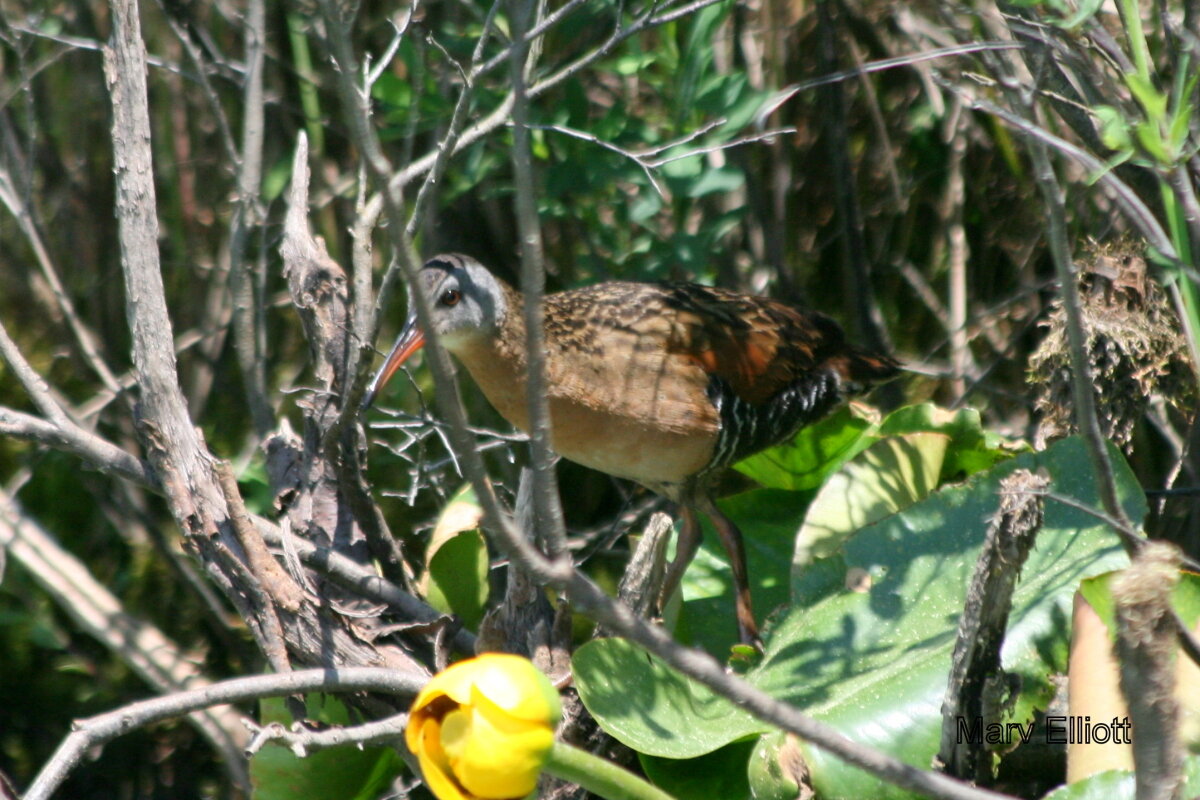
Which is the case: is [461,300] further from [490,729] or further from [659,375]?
A: [490,729]

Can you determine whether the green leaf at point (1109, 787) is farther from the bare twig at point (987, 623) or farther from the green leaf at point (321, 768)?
the green leaf at point (321, 768)

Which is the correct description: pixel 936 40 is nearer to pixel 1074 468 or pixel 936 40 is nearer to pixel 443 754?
pixel 1074 468

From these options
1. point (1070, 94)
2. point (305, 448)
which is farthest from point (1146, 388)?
point (305, 448)

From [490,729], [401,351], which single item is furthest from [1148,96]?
[401,351]

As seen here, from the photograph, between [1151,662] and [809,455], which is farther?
[809,455]

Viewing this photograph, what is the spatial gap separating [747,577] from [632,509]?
2.63 feet

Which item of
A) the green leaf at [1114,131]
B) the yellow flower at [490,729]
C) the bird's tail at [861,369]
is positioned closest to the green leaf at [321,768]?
the yellow flower at [490,729]

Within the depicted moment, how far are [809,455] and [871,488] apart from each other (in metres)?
0.51

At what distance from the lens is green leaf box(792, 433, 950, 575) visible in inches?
96.9

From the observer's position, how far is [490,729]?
1142mm

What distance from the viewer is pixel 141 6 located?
361cm

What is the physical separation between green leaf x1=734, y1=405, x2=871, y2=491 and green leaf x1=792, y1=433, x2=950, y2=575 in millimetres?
410

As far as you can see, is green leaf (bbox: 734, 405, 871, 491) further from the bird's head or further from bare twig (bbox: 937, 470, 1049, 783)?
bare twig (bbox: 937, 470, 1049, 783)

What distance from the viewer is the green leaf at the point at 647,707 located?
1.87 m
